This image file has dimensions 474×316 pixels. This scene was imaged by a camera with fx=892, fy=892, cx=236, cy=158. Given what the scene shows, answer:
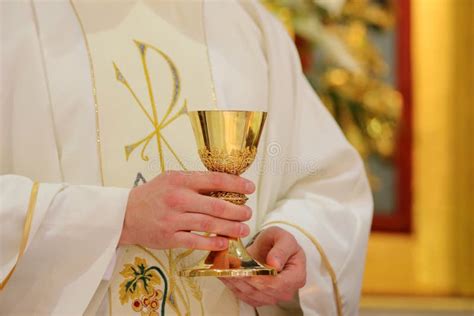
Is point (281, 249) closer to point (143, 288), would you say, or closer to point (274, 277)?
point (274, 277)

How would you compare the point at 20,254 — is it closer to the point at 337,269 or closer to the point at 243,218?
the point at 243,218

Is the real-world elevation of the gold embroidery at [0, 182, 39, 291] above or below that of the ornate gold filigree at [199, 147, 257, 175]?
below

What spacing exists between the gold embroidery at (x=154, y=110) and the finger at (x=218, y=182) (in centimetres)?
43

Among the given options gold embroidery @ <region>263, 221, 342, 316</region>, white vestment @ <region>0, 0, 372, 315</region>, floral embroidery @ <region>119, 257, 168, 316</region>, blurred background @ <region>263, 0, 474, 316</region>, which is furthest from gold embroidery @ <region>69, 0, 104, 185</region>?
blurred background @ <region>263, 0, 474, 316</region>

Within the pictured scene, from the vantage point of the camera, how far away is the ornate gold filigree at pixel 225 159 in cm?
202

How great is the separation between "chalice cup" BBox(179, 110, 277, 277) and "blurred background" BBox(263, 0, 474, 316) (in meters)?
2.89

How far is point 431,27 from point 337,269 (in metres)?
3.11

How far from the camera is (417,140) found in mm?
5262

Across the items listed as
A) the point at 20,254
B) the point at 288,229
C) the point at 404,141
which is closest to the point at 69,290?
the point at 20,254

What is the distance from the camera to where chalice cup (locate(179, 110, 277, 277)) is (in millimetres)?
1998

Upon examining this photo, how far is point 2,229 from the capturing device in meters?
2.07

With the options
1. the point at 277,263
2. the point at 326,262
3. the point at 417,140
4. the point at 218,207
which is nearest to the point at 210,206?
the point at 218,207

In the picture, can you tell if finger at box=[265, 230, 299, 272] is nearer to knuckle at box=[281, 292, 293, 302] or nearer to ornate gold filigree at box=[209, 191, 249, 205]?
knuckle at box=[281, 292, 293, 302]

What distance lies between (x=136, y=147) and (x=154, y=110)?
0.42 feet
